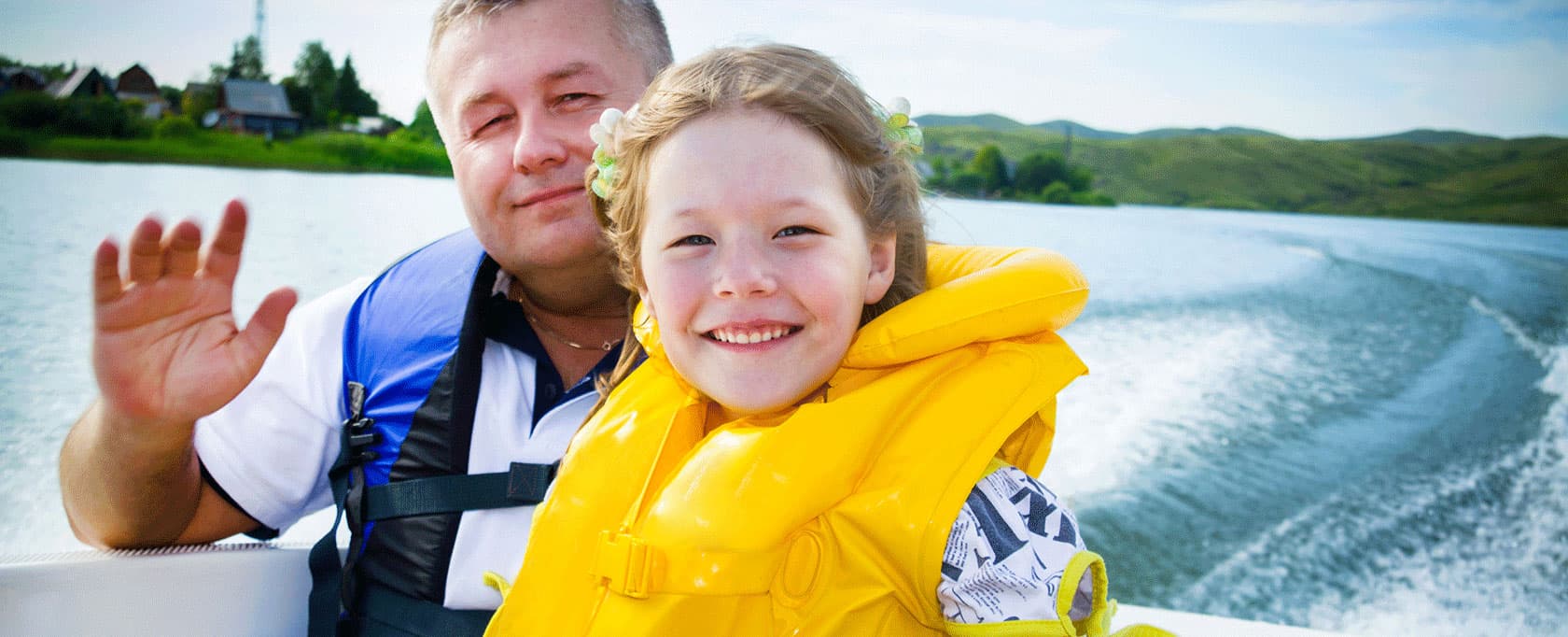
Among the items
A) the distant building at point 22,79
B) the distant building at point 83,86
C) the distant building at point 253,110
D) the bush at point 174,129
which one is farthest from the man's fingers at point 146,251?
the distant building at point 253,110

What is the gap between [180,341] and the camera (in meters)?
1.21

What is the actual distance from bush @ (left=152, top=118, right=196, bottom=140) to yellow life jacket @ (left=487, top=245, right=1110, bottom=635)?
1560cm

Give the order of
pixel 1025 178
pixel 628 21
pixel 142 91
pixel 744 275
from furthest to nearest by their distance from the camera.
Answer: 1. pixel 1025 178
2. pixel 142 91
3. pixel 628 21
4. pixel 744 275

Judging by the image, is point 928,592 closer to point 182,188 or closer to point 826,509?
point 826,509

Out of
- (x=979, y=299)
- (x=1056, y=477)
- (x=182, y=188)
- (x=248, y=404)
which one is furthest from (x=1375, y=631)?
(x=182, y=188)

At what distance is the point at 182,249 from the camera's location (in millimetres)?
1143

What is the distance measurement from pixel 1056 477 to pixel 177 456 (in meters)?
3.81

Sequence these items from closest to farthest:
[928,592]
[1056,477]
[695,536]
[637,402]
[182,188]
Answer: [928,592]
[695,536]
[637,402]
[1056,477]
[182,188]

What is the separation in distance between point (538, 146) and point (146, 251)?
2.13 feet

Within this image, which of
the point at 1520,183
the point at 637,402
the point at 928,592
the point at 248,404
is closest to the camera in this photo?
the point at 928,592

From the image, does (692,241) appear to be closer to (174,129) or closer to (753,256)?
(753,256)

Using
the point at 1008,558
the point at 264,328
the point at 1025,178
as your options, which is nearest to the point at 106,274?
the point at 264,328

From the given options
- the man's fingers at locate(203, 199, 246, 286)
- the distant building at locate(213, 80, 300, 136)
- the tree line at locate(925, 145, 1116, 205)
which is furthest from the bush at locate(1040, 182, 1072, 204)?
the man's fingers at locate(203, 199, 246, 286)

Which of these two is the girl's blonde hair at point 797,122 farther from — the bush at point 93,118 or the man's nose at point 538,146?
the bush at point 93,118
